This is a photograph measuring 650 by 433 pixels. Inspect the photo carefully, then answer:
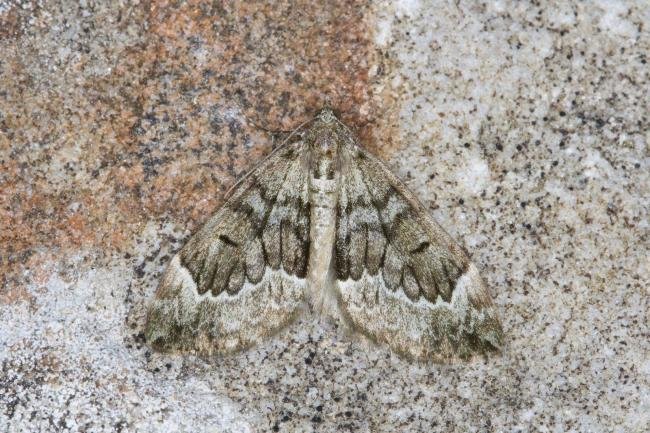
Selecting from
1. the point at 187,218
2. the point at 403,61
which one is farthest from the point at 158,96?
the point at 403,61

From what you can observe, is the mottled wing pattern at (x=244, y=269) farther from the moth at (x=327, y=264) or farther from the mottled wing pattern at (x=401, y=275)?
the mottled wing pattern at (x=401, y=275)

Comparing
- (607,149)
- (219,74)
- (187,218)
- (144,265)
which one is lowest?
(144,265)

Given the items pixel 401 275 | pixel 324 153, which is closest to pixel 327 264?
pixel 401 275

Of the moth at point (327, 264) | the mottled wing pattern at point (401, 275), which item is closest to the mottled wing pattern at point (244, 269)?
the moth at point (327, 264)

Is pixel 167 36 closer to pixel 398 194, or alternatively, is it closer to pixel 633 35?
pixel 398 194

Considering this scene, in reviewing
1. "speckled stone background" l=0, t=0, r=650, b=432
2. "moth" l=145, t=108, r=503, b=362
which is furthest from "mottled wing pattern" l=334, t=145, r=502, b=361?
"speckled stone background" l=0, t=0, r=650, b=432

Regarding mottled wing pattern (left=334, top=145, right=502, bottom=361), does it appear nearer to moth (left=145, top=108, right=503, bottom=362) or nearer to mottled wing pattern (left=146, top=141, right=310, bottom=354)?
moth (left=145, top=108, right=503, bottom=362)

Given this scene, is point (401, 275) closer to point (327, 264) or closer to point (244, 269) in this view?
point (327, 264)
